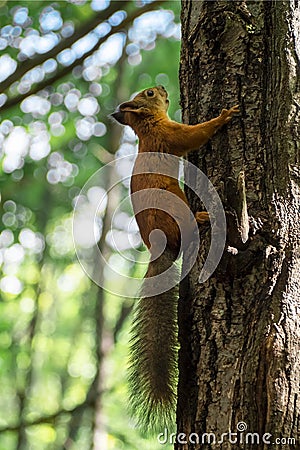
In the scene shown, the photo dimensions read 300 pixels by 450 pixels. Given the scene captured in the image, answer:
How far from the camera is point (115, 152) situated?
16.5 ft

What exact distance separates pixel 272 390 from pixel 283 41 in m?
1.05

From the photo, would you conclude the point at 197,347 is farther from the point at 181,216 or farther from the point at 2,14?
the point at 2,14

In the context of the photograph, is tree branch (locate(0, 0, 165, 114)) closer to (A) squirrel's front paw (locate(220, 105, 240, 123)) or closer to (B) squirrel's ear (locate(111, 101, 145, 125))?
(B) squirrel's ear (locate(111, 101, 145, 125))

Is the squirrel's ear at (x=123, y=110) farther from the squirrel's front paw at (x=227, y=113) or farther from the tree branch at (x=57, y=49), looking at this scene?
the tree branch at (x=57, y=49)

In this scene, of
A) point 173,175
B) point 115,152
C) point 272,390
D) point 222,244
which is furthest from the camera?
point 115,152

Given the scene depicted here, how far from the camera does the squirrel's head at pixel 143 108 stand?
8.35ft

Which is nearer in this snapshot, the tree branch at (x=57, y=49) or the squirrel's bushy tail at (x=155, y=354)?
the squirrel's bushy tail at (x=155, y=354)

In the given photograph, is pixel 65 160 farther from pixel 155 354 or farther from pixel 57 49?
pixel 155 354

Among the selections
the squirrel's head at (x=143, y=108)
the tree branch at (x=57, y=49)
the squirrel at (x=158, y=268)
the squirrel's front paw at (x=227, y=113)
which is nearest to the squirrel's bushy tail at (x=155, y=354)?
the squirrel at (x=158, y=268)

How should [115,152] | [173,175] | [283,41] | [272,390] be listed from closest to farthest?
[272,390] → [283,41] → [173,175] → [115,152]

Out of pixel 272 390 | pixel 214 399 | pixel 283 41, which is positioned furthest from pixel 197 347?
pixel 283 41

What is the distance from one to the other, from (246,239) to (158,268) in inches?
16.0

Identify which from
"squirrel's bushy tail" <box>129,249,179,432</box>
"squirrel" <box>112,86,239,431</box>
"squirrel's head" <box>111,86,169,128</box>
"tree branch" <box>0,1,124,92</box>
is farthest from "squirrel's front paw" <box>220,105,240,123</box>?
"tree branch" <box>0,1,124,92</box>

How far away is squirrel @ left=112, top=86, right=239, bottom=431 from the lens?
6.13 feet
